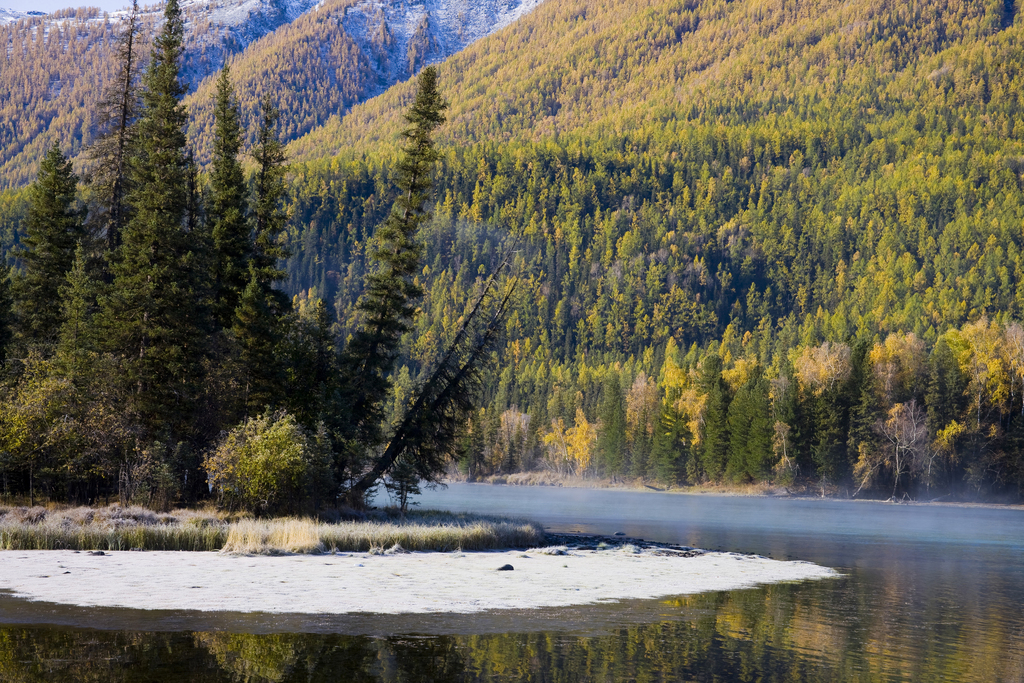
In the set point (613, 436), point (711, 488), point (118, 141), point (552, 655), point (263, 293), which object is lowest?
point (552, 655)

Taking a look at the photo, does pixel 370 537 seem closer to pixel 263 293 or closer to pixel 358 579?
pixel 358 579

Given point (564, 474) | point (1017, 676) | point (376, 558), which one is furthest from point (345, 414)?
point (564, 474)

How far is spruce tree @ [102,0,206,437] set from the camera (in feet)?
152

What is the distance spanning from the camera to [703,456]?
14062 cm

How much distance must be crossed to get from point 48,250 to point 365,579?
3927 centimetres

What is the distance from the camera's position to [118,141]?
56188 millimetres

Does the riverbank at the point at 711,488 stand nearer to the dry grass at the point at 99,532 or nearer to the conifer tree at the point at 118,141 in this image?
the conifer tree at the point at 118,141

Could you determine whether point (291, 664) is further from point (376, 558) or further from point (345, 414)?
point (345, 414)

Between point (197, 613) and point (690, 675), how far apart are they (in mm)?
10633

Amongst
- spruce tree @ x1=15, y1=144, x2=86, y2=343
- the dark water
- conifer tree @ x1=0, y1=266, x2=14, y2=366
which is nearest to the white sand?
the dark water

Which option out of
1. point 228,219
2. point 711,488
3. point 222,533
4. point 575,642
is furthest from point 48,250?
point 711,488

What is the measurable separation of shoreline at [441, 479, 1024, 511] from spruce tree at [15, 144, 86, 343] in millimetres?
36658

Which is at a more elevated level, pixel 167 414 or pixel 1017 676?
pixel 167 414

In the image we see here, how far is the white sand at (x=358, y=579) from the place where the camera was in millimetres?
23359
